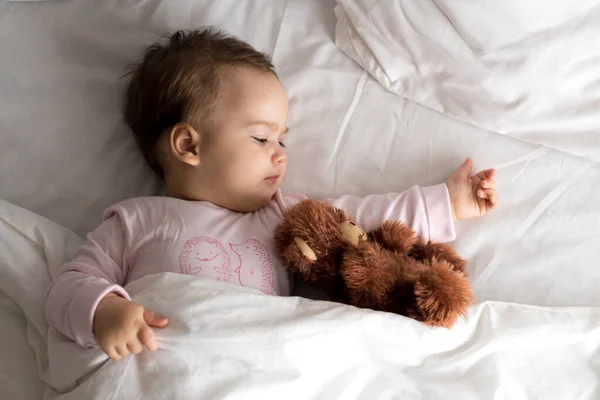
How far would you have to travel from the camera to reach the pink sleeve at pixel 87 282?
0.85 metres

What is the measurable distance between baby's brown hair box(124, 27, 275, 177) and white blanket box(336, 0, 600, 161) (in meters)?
0.27

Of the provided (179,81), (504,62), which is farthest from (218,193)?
(504,62)

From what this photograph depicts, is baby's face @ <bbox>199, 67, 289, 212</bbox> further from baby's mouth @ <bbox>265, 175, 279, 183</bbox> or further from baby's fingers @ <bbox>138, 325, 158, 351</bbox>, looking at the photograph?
baby's fingers @ <bbox>138, 325, 158, 351</bbox>

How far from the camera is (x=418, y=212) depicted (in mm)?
1033

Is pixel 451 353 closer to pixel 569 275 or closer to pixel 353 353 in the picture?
pixel 353 353

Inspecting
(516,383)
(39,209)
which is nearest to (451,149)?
(516,383)

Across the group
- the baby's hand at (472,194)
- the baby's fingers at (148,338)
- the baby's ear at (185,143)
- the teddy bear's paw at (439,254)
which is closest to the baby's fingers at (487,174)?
the baby's hand at (472,194)

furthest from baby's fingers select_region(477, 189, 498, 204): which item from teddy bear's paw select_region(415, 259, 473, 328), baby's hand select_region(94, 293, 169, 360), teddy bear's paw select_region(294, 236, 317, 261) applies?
baby's hand select_region(94, 293, 169, 360)

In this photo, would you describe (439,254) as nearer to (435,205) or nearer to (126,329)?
(435,205)

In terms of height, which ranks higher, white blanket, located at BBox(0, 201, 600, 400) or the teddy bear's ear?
the teddy bear's ear

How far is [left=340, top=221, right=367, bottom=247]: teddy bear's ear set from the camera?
886mm

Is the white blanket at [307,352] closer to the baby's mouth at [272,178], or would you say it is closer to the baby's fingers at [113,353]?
the baby's fingers at [113,353]

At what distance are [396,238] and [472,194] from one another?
0.69 ft

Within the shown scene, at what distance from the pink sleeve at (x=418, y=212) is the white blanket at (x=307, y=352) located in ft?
0.52
